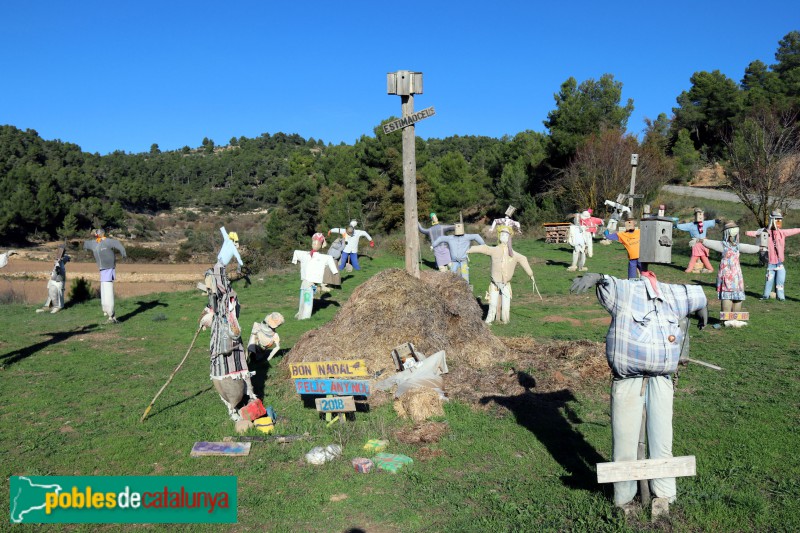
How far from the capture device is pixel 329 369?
800 centimetres

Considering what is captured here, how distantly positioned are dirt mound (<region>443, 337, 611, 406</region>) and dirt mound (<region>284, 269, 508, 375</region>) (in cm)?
43

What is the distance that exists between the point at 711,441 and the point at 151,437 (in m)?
6.27

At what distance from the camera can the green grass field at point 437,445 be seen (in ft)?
17.8

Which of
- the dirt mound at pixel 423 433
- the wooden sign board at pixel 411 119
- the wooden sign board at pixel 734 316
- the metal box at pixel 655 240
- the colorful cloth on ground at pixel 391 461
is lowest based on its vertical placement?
the colorful cloth on ground at pixel 391 461

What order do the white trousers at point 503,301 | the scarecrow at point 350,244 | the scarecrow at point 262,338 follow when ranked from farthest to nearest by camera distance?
the scarecrow at point 350,244
the white trousers at point 503,301
the scarecrow at point 262,338

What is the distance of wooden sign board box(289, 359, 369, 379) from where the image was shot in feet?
26.1

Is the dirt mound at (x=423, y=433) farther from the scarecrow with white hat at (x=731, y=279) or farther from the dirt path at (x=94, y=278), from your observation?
the dirt path at (x=94, y=278)

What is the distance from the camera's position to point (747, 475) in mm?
5938

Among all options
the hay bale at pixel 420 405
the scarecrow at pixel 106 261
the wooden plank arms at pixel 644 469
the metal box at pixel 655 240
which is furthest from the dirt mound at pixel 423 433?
the scarecrow at pixel 106 261

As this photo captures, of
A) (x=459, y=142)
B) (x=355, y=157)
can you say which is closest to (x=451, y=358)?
(x=355, y=157)

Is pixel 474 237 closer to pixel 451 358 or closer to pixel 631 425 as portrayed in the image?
pixel 451 358

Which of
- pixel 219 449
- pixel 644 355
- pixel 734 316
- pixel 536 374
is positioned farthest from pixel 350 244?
pixel 644 355
